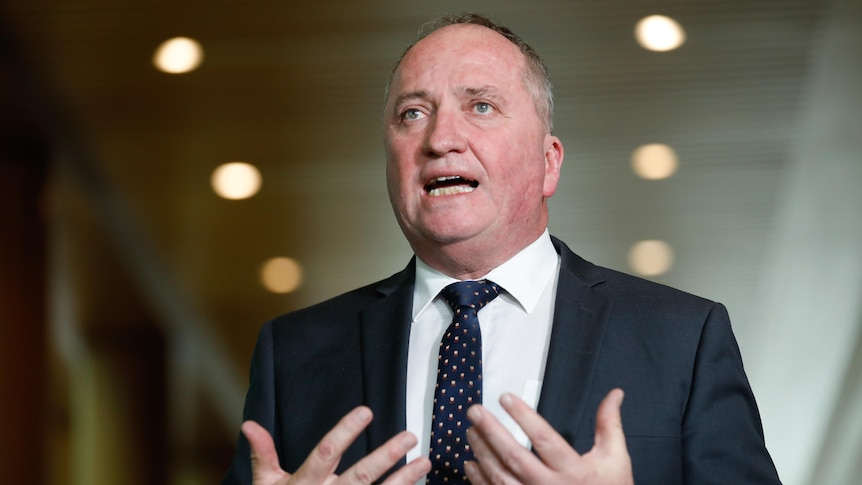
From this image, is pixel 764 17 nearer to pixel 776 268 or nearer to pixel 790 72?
pixel 790 72

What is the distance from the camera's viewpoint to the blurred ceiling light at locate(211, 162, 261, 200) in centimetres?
368

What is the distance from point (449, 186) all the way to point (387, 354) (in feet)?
0.92

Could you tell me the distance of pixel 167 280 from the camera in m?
3.71

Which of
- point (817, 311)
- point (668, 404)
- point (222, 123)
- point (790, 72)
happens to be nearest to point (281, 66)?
A: point (222, 123)

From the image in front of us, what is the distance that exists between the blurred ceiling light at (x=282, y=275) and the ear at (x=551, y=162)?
1.96 metres

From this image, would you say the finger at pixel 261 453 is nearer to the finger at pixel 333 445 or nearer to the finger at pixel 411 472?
the finger at pixel 333 445

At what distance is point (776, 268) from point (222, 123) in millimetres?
1909

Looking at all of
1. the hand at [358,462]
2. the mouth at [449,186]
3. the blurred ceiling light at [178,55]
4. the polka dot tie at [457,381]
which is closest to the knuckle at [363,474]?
the hand at [358,462]

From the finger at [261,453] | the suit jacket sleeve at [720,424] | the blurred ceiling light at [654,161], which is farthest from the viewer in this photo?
the blurred ceiling light at [654,161]

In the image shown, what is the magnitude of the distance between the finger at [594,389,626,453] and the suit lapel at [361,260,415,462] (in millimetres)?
355

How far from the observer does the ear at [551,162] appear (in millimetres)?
1864

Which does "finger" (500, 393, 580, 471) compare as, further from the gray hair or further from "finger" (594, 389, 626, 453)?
the gray hair

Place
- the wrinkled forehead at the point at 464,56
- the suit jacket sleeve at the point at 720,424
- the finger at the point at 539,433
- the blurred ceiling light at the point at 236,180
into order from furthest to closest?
the blurred ceiling light at the point at 236,180, the wrinkled forehead at the point at 464,56, the suit jacket sleeve at the point at 720,424, the finger at the point at 539,433

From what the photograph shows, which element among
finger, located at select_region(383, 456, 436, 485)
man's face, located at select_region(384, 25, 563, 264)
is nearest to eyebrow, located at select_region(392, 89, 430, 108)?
man's face, located at select_region(384, 25, 563, 264)
